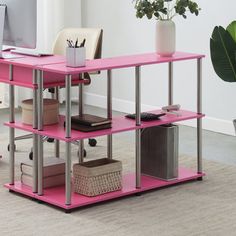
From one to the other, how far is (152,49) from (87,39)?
1138 mm

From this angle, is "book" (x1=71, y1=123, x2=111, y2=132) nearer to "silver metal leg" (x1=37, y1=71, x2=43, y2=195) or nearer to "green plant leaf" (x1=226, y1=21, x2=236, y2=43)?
"silver metal leg" (x1=37, y1=71, x2=43, y2=195)

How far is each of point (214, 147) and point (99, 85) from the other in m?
1.92

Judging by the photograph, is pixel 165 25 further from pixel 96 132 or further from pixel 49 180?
pixel 49 180

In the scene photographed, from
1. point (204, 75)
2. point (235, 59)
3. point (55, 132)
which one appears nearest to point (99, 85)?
point (204, 75)

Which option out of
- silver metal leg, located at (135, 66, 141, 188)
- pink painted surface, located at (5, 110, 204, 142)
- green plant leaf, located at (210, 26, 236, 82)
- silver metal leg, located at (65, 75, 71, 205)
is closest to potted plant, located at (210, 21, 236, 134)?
green plant leaf, located at (210, 26, 236, 82)

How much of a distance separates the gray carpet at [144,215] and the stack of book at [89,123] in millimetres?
444

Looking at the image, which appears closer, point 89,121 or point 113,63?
point 89,121

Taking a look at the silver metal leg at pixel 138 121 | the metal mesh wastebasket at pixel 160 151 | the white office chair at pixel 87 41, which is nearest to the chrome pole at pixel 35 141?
the silver metal leg at pixel 138 121

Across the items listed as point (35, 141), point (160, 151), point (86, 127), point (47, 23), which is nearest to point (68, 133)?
point (86, 127)

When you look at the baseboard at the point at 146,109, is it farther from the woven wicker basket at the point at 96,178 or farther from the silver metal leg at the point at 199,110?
the woven wicker basket at the point at 96,178

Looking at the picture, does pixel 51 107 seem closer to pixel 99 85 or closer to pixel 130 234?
pixel 130 234

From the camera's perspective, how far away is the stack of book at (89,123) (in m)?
4.17

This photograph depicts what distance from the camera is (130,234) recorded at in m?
3.75

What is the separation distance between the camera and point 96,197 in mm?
4227
